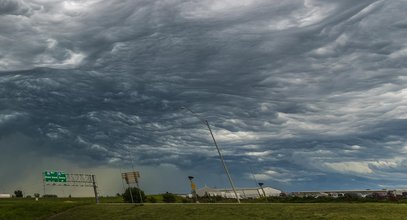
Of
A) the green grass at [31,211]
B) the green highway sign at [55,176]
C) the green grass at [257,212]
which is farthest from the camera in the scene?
the green highway sign at [55,176]

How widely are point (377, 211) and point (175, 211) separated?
28.1 metres

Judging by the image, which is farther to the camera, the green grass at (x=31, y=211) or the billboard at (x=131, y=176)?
the billboard at (x=131, y=176)

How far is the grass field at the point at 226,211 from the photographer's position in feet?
143

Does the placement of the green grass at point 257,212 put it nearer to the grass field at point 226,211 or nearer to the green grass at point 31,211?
the grass field at point 226,211

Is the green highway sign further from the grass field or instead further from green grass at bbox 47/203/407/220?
green grass at bbox 47/203/407/220

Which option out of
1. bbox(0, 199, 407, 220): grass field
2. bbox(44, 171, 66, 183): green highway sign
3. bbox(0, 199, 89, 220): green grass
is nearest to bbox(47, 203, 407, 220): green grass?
bbox(0, 199, 407, 220): grass field

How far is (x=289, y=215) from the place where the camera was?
46.4 meters

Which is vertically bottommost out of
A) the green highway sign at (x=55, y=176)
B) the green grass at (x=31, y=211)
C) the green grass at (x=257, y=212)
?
the green grass at (x=257, y=212)

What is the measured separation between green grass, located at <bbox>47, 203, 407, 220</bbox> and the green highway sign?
1242 inches

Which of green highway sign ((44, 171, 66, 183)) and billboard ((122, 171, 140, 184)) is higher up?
green highway sign ((44, 171, 66, 183))

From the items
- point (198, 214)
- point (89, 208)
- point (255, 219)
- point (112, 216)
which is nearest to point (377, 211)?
point (255, 219)

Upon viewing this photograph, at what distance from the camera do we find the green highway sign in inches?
4080

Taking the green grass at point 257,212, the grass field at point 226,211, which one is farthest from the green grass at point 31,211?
the green grass at point 257,212

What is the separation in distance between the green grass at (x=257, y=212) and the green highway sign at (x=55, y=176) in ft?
104
